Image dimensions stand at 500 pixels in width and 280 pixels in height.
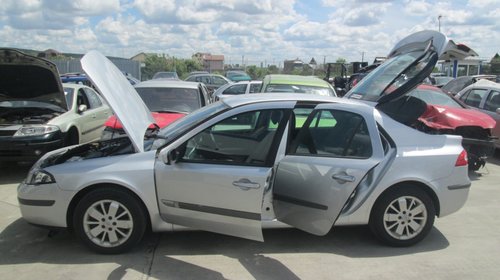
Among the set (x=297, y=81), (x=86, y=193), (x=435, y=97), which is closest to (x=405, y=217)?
(x=86, y=193)

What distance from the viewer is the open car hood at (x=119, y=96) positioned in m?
3.94

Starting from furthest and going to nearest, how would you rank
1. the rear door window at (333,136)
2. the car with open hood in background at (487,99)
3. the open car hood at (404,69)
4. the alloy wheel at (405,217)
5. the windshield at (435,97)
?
the car with open hood in background at (487,99) < the windshield at (435,97) < the open car hood at (404,69) < the alloy wheel at (405,217) < the rear door window at (333,136)

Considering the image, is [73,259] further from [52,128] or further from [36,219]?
[52,128]

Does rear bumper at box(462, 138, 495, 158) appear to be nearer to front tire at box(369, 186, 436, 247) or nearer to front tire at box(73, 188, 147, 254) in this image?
front tire at box(369, 186, 436, 247)

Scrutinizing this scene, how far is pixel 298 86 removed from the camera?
28.8 ft

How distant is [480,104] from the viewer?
9.59m

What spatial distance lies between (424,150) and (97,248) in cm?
324

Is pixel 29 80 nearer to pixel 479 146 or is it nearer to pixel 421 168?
pixel 421 168

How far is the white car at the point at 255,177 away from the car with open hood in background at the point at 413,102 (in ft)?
1.30

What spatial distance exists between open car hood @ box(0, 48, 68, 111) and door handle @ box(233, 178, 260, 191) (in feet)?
16.5

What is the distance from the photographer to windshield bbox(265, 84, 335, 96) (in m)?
8.50

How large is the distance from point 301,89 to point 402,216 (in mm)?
4741

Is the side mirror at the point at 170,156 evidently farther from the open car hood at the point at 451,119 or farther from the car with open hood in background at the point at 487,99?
the car with open hood in background at the point at 487,99

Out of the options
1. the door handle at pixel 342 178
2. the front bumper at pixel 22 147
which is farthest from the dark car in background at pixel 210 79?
the door handle at pixel 342 178
